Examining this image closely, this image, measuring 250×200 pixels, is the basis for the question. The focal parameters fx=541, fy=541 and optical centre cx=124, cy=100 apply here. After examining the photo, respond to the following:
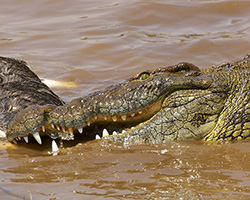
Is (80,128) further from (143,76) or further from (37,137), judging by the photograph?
(143,76)

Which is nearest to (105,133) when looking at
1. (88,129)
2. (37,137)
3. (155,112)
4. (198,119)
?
(88,129)

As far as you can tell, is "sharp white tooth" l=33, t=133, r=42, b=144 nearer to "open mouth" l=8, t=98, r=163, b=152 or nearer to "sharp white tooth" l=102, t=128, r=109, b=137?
"open mouth" l=8, t=98, r=163, b=152

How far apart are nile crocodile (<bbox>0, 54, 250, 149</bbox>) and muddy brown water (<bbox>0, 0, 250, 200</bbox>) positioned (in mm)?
141

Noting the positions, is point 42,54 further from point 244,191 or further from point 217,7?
point 244,191

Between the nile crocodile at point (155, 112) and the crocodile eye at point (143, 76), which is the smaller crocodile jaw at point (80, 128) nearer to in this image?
the nile crocodile at point (155, 112)

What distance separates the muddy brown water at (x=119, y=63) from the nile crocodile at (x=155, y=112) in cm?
14

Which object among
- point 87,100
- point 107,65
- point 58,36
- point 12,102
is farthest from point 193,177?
point 58,36

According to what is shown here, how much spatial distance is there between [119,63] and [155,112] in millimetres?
3806

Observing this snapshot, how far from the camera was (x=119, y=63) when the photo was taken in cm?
853

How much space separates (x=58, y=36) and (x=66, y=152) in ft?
18.1

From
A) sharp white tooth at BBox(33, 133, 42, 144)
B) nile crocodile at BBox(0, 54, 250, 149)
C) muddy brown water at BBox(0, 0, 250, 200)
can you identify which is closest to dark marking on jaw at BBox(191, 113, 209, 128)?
nile crocodile at BBox(0, 54, 250, 149)

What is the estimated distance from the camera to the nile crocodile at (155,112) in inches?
179

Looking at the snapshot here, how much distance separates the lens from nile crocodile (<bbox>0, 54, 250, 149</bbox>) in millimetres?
4547

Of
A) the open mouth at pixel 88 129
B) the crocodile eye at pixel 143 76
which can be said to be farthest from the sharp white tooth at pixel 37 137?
the crocodile eye at pixel 143 76
